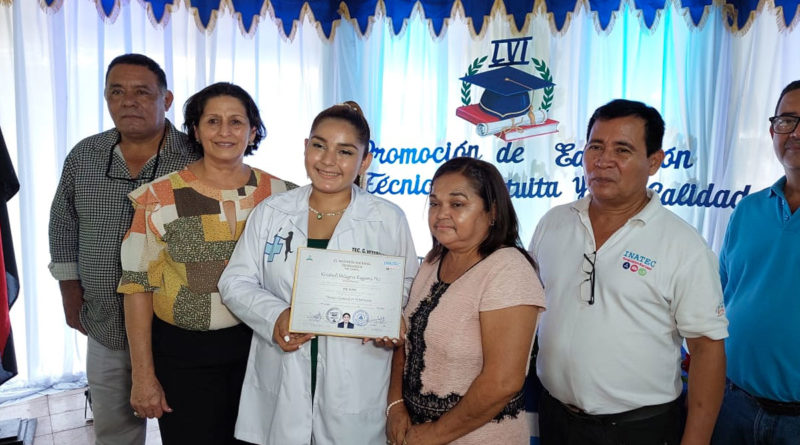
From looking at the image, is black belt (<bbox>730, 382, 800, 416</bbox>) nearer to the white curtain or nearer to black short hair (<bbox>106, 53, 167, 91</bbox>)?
the white curtain

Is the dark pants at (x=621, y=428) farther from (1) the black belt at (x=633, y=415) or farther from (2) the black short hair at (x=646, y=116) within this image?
(2) the black short hair at (x=646, y=116)

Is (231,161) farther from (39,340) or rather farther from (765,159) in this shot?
(765,159)

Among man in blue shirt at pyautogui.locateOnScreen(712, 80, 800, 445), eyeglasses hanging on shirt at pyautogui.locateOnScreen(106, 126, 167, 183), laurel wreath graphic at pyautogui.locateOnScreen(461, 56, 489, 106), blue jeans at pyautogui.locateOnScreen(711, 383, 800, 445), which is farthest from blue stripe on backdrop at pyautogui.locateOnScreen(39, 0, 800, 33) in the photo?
blue jeans at pyautogui.locateOnScreen(711, 383, 800, 445)

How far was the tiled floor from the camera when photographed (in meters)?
3.59

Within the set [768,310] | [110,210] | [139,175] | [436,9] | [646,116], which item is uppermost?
[436,9]

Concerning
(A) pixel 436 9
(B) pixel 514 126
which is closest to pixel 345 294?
(B) pixel 514 126

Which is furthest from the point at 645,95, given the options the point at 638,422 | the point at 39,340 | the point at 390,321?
the point at 39,340

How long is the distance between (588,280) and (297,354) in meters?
0.92

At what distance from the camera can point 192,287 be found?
6.43 ft

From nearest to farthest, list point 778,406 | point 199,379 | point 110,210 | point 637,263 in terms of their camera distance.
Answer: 1. point 637,263
2. point 778,406
3. point 199,379
4. point 110,210

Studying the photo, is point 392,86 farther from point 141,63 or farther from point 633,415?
point 633,415

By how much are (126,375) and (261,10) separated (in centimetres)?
281

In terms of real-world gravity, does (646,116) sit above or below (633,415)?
above

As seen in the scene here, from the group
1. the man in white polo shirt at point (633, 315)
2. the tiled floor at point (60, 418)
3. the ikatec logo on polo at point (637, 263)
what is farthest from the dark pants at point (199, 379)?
the tiled floor at point (60, 418)
